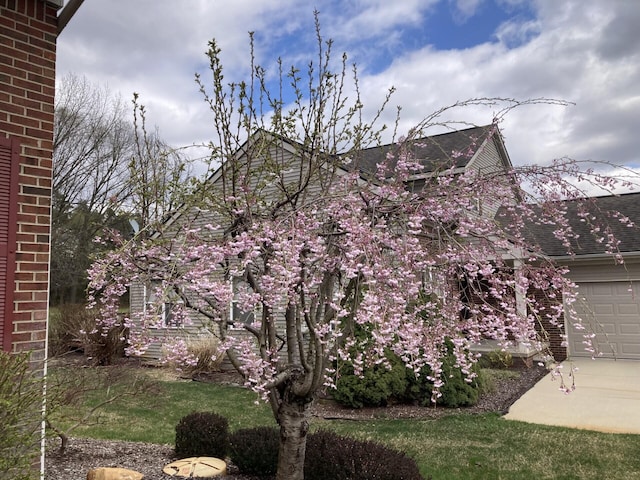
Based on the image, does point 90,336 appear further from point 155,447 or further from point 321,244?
point 321,244

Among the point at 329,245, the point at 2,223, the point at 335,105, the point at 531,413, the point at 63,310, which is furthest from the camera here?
the point at 63,310

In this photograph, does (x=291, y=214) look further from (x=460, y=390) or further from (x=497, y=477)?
(x=460, y=390)

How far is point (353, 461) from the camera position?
3875 millimetres

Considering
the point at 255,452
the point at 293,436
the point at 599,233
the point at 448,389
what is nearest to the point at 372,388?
the point at 448,389

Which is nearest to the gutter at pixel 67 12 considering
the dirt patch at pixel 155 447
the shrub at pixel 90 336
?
the dirt patch at pixel 155 447

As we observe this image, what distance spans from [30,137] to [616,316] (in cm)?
Result: 1336

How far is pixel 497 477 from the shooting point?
4973mm

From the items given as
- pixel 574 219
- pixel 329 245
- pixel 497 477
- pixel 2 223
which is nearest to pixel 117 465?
pixel 2 223

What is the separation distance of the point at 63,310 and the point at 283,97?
13.8 meters

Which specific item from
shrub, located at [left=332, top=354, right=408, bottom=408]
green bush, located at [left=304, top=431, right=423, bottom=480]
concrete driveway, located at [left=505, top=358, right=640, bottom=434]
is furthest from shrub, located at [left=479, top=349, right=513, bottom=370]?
A: green bush, located at [left=304, top=431, right=423, bottom=480]

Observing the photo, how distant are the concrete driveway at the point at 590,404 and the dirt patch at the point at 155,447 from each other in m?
0.30

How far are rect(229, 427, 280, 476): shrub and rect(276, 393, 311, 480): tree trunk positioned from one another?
55cm

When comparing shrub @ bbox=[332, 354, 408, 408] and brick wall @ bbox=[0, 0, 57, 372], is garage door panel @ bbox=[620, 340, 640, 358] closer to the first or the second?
shrub @ bbox=[332, 354, 408, 408]

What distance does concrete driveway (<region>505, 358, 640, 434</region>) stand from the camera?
6934mm
